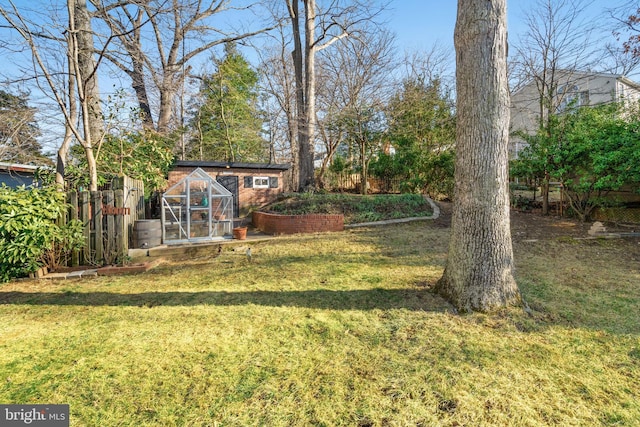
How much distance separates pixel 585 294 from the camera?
3.57 metres

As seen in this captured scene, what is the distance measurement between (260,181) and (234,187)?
1285 mm

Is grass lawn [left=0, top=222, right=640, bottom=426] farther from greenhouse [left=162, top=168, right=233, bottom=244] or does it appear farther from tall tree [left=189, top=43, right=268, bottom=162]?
tall tree [left=189, top=43, right=268, bottom=162]

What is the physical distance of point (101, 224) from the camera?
5203 millimetres

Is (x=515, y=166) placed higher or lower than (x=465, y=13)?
lower

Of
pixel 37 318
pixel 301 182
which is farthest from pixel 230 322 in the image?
pixel 301 182

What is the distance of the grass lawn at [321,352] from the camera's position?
1740 millimetres

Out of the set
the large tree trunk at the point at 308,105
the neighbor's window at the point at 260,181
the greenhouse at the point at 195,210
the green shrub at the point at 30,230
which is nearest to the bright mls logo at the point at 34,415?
the green shrub at the point at 30,230

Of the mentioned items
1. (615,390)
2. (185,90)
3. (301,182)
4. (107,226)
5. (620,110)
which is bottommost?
(615,390)

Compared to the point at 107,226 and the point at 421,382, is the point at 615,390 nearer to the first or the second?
the point at 421,382

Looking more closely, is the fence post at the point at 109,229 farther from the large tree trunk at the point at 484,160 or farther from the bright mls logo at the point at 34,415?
the large tree trunk at the point at 484,160

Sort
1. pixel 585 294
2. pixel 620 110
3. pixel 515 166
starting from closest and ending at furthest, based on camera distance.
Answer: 1. pixel 585 294
2. pixel 620 110
3. pixel 515 166

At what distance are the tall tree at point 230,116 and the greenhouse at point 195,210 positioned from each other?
956 cm

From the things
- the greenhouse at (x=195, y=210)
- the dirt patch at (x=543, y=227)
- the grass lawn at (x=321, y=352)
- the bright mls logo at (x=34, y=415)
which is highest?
the greenhouse at (x=195, y=210)

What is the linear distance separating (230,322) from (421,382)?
6.22 ft
